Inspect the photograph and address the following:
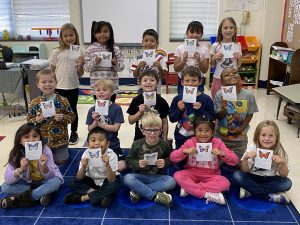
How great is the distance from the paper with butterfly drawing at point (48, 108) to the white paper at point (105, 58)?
2.38ft

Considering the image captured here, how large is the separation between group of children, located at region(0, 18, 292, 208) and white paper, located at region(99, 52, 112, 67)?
0.03m

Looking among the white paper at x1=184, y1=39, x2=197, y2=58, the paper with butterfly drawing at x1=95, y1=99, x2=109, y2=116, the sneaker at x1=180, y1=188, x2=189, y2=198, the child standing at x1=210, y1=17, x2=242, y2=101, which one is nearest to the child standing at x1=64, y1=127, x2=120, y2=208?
the paper with butterfly drawing at x1=95, y1=99, x2=109, y2=116

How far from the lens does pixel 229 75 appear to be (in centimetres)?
317

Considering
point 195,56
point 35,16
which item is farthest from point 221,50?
point 35,16

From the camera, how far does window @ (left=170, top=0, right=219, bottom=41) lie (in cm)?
699

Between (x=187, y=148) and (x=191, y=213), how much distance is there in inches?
20.9

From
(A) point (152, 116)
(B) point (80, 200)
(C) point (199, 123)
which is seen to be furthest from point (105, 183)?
(C) point (199, 123)

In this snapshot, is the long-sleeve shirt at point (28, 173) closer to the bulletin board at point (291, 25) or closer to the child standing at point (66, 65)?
the child standing at point (66, 65)

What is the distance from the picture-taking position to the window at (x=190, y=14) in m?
6.99

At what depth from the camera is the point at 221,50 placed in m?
3.63

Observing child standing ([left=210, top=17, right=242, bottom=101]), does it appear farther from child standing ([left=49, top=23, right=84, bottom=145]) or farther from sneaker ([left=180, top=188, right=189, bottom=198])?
child standing ([left=49, top=23, right=84, bottom=145])

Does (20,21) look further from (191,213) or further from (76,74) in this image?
(191,213)

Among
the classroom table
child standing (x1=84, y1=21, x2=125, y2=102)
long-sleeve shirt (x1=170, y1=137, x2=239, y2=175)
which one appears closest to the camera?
long-sleeve shirt (x1=170, y1=137, x2=239, y2=175)

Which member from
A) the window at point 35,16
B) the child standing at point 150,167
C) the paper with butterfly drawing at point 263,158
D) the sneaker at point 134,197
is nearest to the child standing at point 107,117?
the child standing at point 150,167
